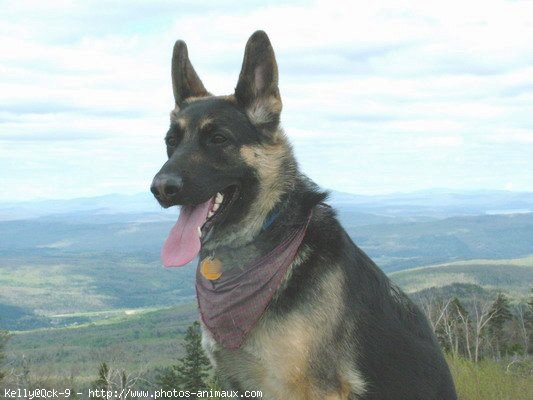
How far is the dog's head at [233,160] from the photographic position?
7137mm

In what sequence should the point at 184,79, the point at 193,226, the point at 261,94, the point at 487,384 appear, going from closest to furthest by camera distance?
the point at 193,226, the point at 261,94, the point at 184,79, the point at 487,384

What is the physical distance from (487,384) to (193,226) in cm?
748

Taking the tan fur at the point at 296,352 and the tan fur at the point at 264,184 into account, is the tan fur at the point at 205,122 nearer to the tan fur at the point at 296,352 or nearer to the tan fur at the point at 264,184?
the tan fur at the point at 264,184

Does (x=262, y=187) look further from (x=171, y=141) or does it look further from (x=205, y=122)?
(x=171, y=141)

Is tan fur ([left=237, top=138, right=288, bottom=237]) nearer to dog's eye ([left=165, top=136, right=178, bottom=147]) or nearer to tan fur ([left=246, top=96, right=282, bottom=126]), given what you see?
tan fur ([left=246, top=96, right=282, bottom=126])

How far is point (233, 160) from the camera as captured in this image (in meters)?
7.24

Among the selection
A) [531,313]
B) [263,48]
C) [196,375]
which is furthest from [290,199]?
[531,313]

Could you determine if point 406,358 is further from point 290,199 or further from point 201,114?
point 201,114

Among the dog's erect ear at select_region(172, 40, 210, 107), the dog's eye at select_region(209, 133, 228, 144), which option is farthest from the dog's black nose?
the dog's erect ear at select_region(172, 40, 210, 107)

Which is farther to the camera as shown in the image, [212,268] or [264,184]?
[212,268]

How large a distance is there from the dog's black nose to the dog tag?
1052 millimetres

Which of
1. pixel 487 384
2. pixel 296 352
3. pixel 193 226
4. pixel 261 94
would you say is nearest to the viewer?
pixel 296 352

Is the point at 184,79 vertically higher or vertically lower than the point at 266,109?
higher

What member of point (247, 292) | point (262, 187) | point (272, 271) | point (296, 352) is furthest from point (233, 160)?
point (296, 352)
